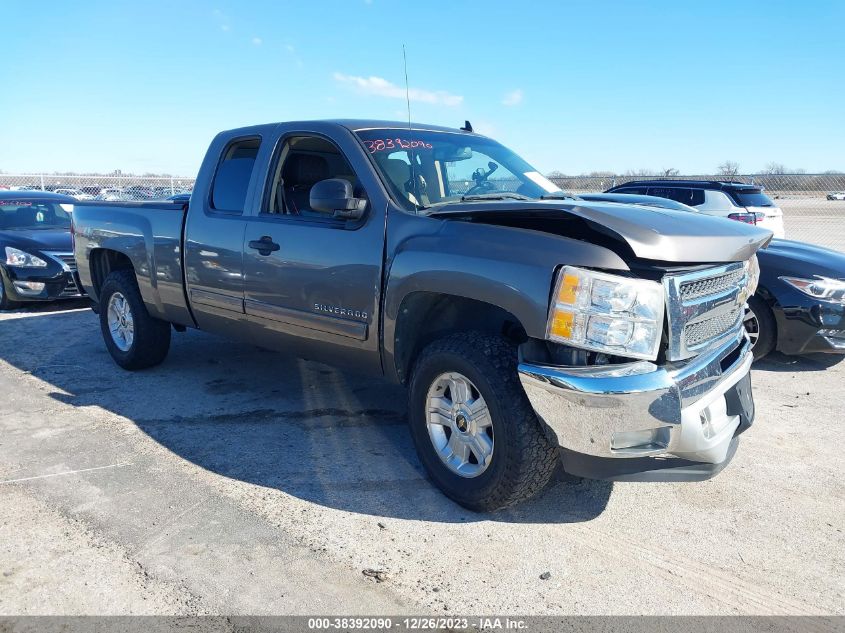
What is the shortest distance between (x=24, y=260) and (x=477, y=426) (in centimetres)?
757

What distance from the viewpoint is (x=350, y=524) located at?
320 centimetres

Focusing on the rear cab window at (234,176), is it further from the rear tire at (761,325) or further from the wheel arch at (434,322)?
the rear tire at (761,325)

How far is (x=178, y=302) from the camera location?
16.8 ft

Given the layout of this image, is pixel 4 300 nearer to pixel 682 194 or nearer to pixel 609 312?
pixel 609 312

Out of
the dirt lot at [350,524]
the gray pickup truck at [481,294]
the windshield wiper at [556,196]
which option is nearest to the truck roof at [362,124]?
the gray pickup truck at [481,294]

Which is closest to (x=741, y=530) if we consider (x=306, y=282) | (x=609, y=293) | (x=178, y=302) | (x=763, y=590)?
(x=763, y=590)

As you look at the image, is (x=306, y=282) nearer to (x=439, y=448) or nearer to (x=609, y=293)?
(x=439, y=448)

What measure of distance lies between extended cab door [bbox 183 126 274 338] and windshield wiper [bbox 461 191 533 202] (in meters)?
1.51

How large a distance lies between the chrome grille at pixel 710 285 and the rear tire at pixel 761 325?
250 centimetres

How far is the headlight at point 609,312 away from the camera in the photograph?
2.71 metres

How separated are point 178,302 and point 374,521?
8.84 ft

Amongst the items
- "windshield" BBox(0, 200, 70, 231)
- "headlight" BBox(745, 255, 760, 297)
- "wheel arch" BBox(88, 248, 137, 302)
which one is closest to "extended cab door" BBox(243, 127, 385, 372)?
"headlight" BBox(745, 255, 760, 297)

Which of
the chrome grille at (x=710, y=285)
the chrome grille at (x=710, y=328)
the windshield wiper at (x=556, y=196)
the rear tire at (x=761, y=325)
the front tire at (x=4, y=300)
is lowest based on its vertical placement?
the front tire at (x=4, y=300)

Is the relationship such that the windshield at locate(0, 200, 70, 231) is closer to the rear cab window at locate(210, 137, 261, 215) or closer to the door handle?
the rear cab window at locate(210, 137, 261, 215)
